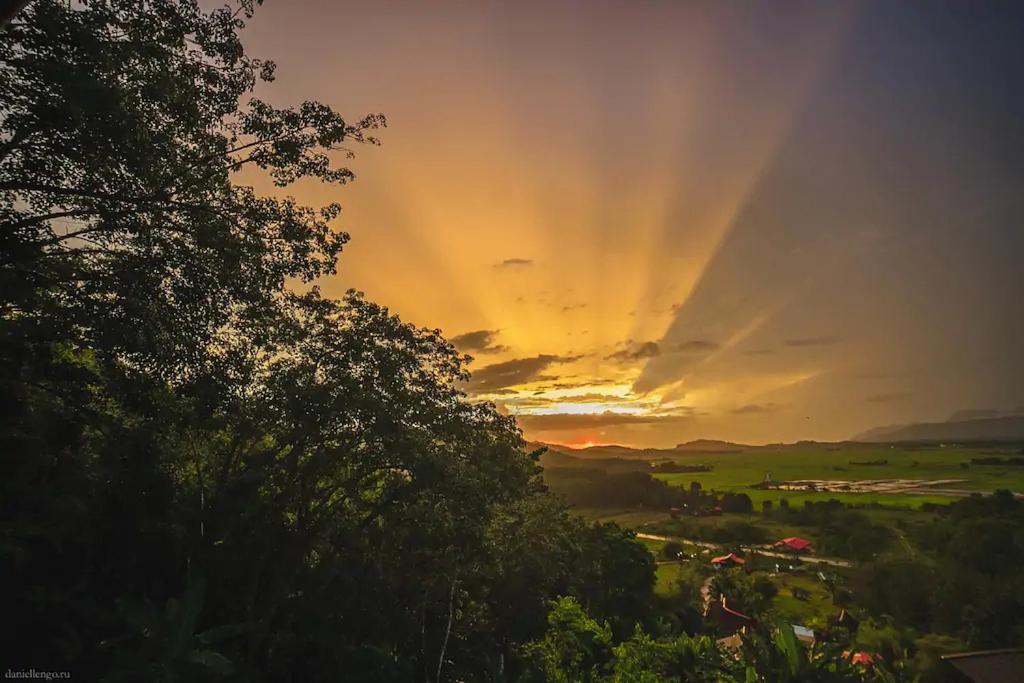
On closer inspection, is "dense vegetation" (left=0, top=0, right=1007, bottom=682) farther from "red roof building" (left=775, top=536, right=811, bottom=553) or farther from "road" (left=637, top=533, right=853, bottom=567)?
"red roof building" (left=775, top=536, right=811, bottom=553)

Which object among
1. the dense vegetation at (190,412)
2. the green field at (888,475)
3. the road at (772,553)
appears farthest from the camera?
the green field at (888,475)

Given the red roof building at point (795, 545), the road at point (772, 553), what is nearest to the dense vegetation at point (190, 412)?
the road at point (772, 553)

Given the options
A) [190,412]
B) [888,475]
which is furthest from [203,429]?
[888,475]

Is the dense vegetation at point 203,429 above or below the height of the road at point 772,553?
above

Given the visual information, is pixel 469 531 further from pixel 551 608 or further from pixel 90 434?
pixel 551 608

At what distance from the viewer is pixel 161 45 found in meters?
8.45

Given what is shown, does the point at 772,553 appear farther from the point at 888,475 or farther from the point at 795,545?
the point at 888,475

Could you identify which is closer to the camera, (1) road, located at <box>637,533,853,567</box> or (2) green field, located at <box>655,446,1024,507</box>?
(1) road, located at <box>637,533,853,567</box>

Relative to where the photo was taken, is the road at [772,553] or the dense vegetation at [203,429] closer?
the dense vegetation at [203,429]

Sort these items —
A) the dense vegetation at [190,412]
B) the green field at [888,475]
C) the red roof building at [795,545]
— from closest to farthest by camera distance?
the dense vegetation at [190,412] < the red roof building at [795,545] < the green field at [888,475]

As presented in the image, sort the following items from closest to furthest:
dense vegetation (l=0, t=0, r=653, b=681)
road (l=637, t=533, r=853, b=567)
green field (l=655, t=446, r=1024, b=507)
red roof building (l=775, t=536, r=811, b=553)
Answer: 1. dense vegetation (l=0, t=0, r=653, b=681)
2. road (l=637, t=533, r=853, b=567)
3. red roof building (l=775, t=536, r=811, b=553)
4. green field (l=655, t=446, r=1024, b=507)

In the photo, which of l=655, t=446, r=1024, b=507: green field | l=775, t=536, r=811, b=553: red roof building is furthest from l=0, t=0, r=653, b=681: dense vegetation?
l=655, t=446, r=1024, b=507: green field

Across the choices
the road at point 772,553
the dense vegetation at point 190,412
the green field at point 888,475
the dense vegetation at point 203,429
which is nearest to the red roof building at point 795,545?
the road at point 772,553

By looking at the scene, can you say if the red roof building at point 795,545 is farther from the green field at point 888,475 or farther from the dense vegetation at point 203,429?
the dense vegetation at point 203,429
